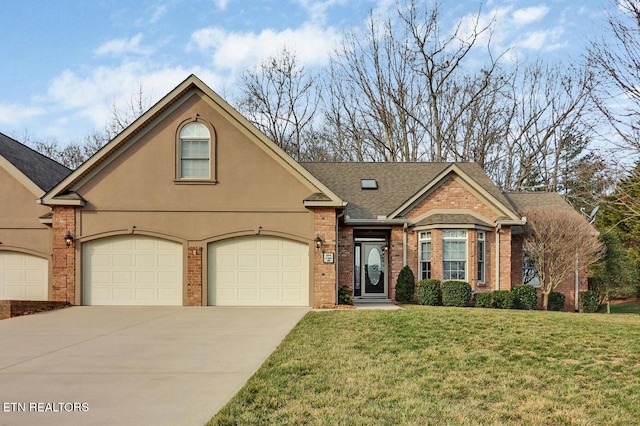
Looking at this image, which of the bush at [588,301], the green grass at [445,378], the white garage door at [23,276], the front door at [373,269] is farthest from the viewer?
the front door at [373,269]

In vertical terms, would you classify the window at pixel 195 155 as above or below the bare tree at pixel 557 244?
above

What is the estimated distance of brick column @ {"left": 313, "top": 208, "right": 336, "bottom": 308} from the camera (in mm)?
13641

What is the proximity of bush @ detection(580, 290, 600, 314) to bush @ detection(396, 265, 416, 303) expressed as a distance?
6538 millimetres

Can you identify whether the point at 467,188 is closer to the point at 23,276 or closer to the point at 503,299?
the point at 503,299

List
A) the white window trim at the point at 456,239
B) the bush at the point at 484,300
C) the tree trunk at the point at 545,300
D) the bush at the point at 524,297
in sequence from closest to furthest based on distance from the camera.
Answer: the bush at the point at 484,300
the bush at the point at 524,297
the white window trim at the point at 456,239
the tree trunk at the point at 545,300

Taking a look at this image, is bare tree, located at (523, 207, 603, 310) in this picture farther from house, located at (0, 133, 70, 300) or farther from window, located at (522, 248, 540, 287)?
house, located at (0, 133, 70, 300)

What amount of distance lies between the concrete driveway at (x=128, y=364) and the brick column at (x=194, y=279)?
1.76 m

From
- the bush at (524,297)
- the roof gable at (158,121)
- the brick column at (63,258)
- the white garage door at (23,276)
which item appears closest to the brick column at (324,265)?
the roof gable at (158,121)

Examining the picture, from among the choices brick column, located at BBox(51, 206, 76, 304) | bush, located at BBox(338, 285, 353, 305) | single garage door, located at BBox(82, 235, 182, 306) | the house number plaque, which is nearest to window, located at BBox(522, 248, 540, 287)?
bush, located at BBox(338, 285, 353, 305)

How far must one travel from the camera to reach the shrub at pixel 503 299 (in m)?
15.5

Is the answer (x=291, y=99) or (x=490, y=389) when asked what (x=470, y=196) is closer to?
(x=490, y=389)

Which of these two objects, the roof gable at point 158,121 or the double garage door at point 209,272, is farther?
the double garage door at point 209,272

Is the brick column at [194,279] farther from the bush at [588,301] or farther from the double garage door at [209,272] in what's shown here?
the bush at [588,301]

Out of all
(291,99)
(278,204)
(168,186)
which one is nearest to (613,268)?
(278,204)
